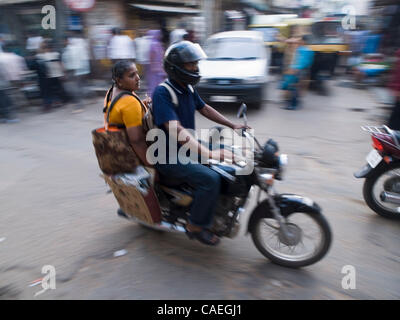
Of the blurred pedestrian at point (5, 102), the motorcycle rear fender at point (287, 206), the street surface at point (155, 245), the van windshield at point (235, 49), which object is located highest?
the van windshield at point (235, 49)

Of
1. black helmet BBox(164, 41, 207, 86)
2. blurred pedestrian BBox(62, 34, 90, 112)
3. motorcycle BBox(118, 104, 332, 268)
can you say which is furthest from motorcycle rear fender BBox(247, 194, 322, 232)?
blurred pedestrian BBox(62, 34, 90, 112)

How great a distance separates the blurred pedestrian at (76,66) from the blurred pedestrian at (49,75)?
279 millimetres

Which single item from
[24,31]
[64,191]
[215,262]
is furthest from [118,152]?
[24,31]

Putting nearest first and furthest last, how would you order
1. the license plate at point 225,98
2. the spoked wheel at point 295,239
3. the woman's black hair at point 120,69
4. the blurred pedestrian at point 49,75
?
the spoked wheel at point 295,239 → the woman's black hair at point 120,69 → the license plate at point 225,98 → the blurred pedestrian at point 49,75

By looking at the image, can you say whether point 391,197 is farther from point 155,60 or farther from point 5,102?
point 5,102

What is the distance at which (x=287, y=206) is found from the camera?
2.59m

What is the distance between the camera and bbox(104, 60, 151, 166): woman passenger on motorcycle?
260 centimetres

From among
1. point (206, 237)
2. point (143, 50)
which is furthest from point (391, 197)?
point (143, 50)

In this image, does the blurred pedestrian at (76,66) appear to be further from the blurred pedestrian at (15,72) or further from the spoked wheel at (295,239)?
the spoked wheel at (295,239)

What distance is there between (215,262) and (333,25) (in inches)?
413

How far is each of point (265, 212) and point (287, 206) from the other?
192 millimetres

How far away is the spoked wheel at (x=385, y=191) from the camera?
340 centimetres

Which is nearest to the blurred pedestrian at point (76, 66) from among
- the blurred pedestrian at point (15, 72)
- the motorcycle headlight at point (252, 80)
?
the blurred pedestrian at point (15, 72)

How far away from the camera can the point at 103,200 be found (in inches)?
158
